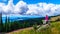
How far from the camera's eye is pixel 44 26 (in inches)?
79.7

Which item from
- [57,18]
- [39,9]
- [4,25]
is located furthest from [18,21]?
[57,18]

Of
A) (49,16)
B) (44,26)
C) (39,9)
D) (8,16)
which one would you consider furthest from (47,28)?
(8,16)

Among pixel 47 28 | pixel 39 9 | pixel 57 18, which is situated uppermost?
pixel 39 9

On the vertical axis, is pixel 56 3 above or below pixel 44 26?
above

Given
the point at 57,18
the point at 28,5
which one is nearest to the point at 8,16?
the point at 28,5

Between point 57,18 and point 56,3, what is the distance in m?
0.23

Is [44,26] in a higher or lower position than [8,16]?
lower

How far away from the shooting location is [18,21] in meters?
2.00

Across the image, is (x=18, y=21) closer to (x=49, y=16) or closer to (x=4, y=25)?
(x=4, y=25)

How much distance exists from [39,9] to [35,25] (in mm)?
251

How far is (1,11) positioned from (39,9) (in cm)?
57

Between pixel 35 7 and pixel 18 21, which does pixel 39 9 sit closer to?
pixel 35 7

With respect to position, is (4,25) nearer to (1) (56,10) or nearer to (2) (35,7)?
(2) (35,7)

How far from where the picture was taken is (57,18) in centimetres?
205
